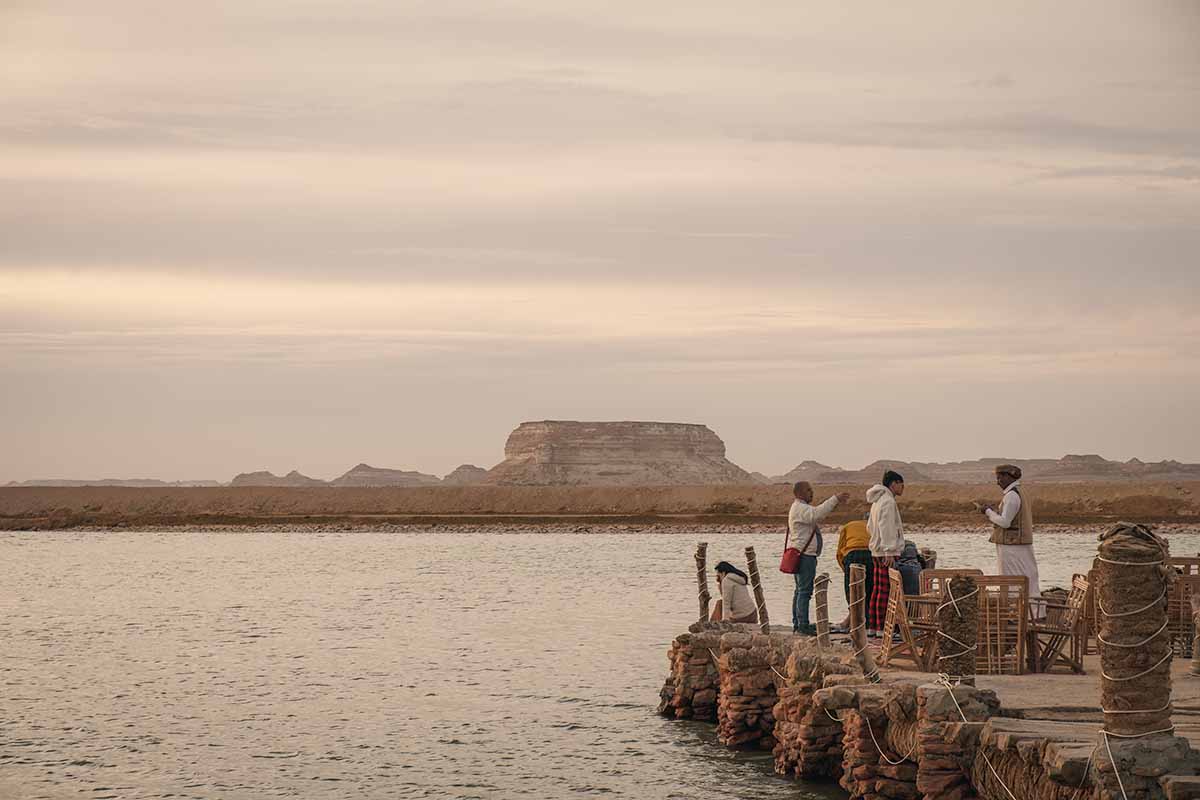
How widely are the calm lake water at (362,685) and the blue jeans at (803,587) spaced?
216 cm

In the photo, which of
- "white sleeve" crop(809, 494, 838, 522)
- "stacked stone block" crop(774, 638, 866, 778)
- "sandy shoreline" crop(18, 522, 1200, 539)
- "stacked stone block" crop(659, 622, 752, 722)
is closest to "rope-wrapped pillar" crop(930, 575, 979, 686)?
"stacked stone block" crop(774, 638, 866, 778)

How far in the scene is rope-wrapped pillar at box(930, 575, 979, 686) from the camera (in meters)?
15.5

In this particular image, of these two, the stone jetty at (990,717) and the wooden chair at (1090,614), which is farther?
the wooden chair at (1090,614)

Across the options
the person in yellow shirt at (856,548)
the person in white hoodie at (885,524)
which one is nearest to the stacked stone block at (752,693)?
the person in yellow shirt at (856,548)

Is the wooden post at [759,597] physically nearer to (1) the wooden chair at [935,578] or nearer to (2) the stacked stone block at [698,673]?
(2) the stacked stone block at [698,673]

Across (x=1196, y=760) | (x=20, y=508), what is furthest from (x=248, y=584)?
(x=20, y=508)

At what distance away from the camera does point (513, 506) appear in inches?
5556

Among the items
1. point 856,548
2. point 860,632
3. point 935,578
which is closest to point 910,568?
point 856,548

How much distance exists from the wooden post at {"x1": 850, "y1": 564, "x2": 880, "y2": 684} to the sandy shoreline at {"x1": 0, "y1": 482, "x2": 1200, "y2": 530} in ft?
275

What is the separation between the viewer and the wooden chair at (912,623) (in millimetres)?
16719

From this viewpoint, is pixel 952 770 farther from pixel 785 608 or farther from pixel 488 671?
pixel 785 608

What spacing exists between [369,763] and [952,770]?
9.73 metres

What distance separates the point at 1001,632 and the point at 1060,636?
2.25ft

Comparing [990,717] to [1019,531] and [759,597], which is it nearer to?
[1019,531]
